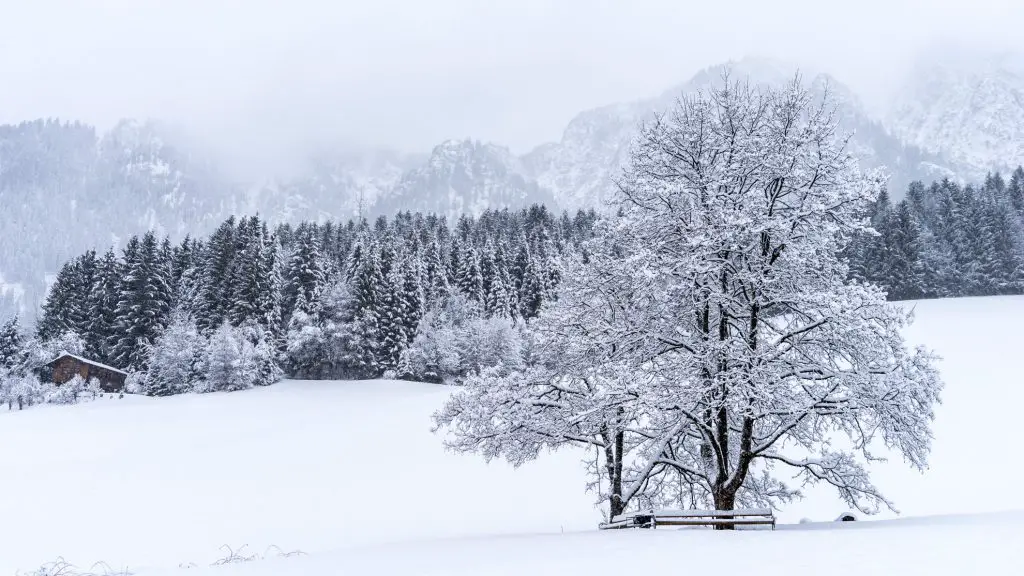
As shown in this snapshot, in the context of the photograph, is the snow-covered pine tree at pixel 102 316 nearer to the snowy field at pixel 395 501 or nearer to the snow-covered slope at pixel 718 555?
the snowy field at pixel 395 501

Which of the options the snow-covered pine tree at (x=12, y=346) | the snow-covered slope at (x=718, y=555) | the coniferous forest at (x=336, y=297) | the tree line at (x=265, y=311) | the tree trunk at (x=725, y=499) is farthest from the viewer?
the snow-covered pine tree at (x=12, y=346)

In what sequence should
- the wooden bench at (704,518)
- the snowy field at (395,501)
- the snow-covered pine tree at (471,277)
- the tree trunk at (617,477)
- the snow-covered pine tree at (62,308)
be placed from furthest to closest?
the snow-covered pine tree at (471,277)
the snow-covered pine tree at (62,308)
the tree trunk at (617,477)
the wooden bench at (704,518)
the snowy field at (395,501)

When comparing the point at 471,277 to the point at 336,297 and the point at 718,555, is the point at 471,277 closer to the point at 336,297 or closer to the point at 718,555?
the point at 336,297

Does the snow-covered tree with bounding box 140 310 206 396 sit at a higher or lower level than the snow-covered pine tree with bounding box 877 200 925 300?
lower

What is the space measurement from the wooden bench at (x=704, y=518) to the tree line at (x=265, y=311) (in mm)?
49553

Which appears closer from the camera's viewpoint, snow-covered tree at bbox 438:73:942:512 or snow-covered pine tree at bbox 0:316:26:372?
snow-covered tree at bbox 438:73:942:512

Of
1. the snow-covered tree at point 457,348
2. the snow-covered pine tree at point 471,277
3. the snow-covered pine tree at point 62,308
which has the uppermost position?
the snow-covered pine tree at point 471,277

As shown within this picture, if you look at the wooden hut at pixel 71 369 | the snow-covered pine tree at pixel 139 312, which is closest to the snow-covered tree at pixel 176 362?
the wooden hut at pixel 71 369

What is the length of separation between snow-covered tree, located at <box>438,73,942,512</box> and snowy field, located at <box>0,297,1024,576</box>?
2.15m

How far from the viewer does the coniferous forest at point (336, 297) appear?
202 ft

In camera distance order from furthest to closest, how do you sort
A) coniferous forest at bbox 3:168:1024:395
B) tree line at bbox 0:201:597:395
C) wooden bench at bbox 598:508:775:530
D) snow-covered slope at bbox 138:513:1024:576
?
coniferous forest at bbox 3:168:1024:395 → tree line at bbox 0:201:597:395 → wooden bench at bbox 598:508:775:530 → snow-covered slope at bbox 138:513:1024:576

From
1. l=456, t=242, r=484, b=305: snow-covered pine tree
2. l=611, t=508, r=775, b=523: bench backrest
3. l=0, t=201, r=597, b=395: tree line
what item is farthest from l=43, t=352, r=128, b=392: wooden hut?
l=611, t=508, r=775, b=523: bench backrest

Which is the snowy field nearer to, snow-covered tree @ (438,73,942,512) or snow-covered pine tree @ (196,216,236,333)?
snow-covered tree @ (438,73,942,512)

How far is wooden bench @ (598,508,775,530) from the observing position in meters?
12.2
